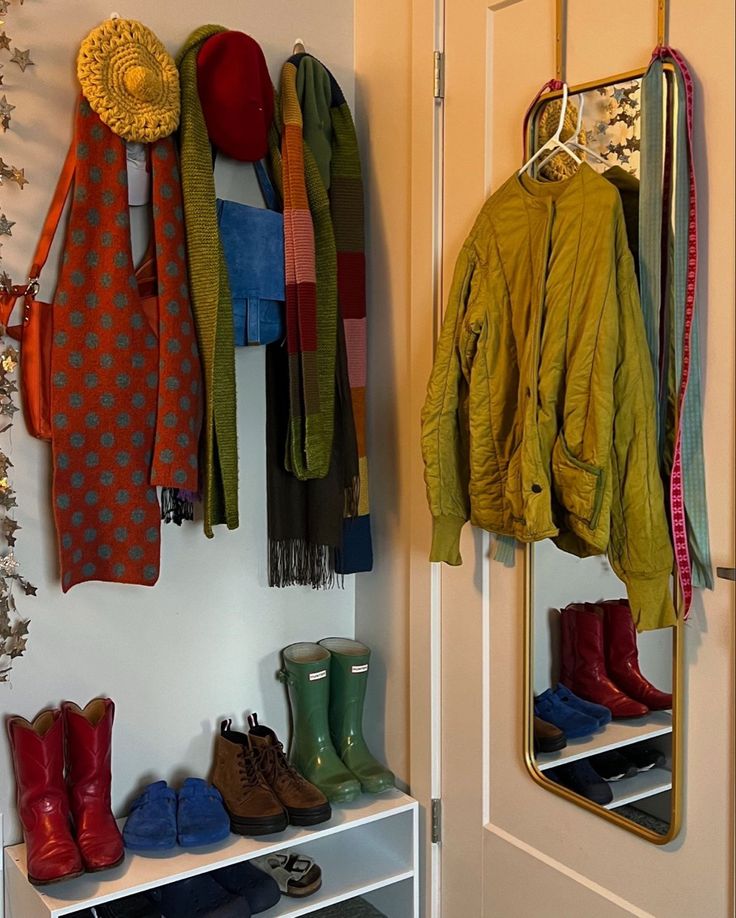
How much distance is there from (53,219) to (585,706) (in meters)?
1.32

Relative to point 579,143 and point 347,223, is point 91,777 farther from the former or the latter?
point 579,143

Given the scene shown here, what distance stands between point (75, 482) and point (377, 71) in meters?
1.12

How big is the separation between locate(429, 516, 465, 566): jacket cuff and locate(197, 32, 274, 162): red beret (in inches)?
33.7

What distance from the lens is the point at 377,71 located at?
84.7 inches

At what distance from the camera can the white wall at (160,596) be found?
5.99 feet

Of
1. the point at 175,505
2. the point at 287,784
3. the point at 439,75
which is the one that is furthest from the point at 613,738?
the point at 439,75

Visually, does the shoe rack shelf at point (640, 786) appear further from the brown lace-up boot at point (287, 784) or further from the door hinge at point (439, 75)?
the door hinge at point (439, 75)

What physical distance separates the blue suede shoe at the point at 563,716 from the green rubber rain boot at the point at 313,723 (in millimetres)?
497

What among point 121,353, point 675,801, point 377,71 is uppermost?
A: point 377,71

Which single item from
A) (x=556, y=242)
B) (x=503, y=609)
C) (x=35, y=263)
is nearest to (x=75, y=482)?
(x=35, y=263)

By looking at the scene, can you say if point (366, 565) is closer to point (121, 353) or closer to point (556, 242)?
point (121, 353)

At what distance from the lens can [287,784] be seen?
1984 mm

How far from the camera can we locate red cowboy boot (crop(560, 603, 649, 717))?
1636 mm

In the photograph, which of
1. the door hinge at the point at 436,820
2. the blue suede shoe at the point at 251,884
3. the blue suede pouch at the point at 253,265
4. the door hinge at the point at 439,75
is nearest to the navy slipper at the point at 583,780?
the door hinge at the point at 436,820
